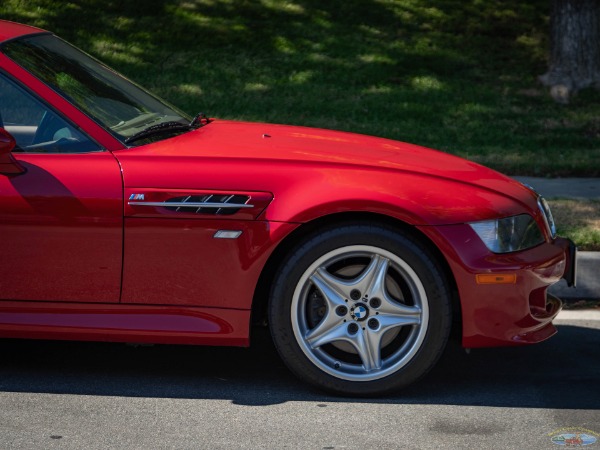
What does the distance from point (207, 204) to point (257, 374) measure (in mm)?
947

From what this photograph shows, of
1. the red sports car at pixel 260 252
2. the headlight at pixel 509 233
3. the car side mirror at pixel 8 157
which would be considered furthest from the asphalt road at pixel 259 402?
the car side mirror at pixel 8 157

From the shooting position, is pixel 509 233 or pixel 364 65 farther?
pixel 364 65

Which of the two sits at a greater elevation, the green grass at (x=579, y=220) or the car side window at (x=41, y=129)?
the car side window at (x=41, y=129)

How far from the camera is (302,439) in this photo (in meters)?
4.18

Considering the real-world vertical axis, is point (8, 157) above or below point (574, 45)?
above

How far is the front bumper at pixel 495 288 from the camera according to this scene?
4.52m

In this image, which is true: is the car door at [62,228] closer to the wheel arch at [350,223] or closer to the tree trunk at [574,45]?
the wheel arch at [350,223]

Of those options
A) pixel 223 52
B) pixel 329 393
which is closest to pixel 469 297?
pixel 329 393

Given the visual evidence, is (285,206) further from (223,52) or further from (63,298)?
(223,52)

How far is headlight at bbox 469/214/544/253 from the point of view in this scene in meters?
4.57

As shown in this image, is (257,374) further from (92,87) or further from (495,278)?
(92,87)

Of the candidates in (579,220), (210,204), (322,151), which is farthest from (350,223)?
(579,220)

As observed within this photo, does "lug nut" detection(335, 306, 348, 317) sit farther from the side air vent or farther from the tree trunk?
the tree trunk

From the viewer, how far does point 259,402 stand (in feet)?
15.2
